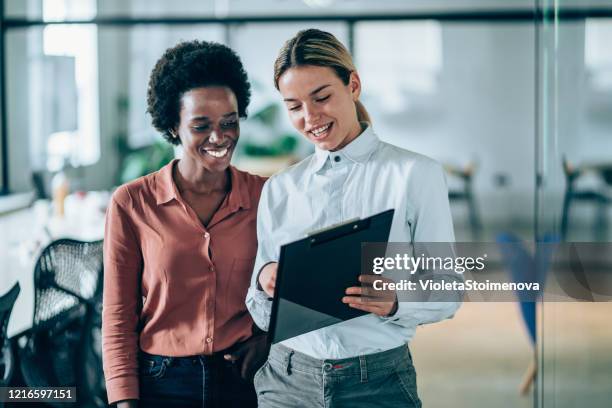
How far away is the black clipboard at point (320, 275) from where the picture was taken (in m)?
1.24

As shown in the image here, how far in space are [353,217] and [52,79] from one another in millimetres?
4684

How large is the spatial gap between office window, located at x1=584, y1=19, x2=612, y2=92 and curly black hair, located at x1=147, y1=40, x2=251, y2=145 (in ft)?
2.90

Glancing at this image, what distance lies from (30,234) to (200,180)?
2.03 meters

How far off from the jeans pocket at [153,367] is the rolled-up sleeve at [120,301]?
0.02 meters

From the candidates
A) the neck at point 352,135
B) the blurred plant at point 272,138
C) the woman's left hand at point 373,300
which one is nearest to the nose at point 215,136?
the neck at point 352,135

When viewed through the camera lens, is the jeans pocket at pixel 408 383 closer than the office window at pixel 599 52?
Yes

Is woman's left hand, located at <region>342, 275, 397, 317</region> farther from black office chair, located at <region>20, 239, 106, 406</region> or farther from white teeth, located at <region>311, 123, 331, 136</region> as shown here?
black office chair, located at <region>20, 239, 106, 406</region>

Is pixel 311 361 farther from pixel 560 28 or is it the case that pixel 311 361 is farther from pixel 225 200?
pixel 560 28

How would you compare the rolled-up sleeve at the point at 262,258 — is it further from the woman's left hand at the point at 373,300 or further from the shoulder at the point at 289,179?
the woman's left hand at the point at 373,300

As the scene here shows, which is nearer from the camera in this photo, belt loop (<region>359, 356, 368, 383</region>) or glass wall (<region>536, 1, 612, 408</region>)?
belt loop (<region>359, 356, 368, 383</region>)

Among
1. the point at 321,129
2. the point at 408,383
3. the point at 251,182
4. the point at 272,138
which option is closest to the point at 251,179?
the point at 251,182

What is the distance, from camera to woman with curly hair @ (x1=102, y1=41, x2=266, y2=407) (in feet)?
4.73

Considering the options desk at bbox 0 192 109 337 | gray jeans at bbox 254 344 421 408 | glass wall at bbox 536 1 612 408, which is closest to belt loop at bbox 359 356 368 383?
gray jeans at bbox 254 344 421 408

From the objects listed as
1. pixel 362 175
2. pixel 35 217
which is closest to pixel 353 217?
pixel 362 175
